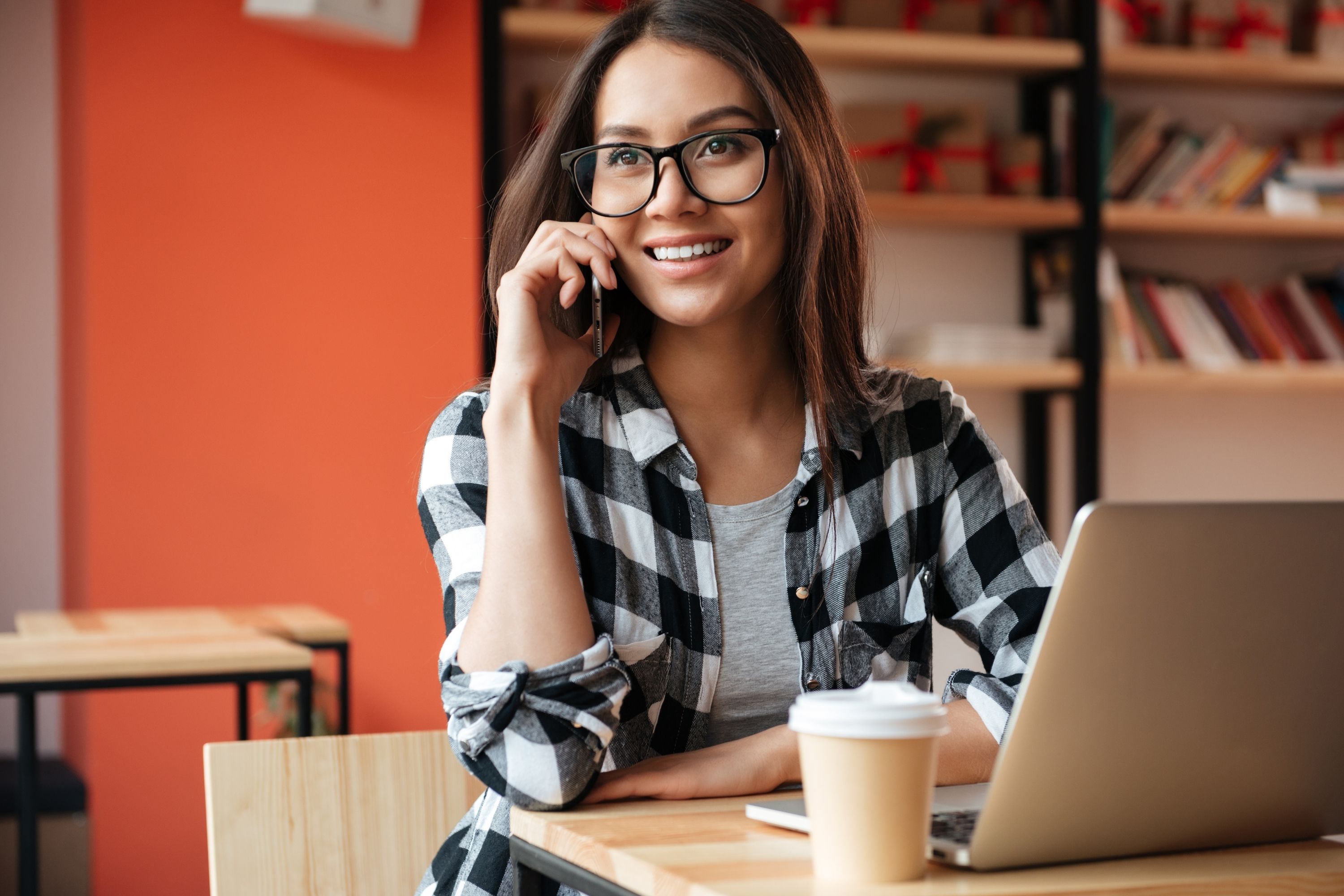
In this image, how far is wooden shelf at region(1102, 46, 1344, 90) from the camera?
13.1 ft

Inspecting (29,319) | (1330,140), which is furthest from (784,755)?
(1330,140)

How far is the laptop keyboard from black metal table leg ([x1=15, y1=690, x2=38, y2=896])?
1.54 metres

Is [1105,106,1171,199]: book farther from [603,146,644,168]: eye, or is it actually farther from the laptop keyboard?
the laptop keyboard

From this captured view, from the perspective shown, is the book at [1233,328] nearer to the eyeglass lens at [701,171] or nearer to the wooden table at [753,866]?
the eyeglass lens at [701,171]

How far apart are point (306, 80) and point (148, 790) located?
1.67 meters

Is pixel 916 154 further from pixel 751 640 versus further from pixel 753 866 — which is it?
pixel 753 866

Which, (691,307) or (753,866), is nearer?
(753,866)

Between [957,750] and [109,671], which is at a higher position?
[957,750]

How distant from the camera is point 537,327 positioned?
1.31m

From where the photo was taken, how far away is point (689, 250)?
55.6 inches

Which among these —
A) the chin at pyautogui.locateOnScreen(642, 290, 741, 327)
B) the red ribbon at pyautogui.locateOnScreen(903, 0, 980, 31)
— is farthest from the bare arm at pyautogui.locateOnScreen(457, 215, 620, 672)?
the red ribbon at pyautogui.locateOnScreen(903, 0, 980, 31)

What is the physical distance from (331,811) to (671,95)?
0.75 m

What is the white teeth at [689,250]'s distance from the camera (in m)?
1.41

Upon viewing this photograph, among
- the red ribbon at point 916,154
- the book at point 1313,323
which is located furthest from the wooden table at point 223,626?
the book at point 1313,323
